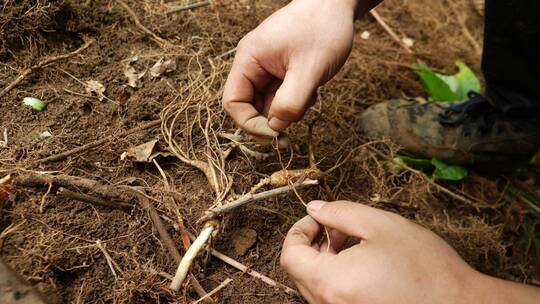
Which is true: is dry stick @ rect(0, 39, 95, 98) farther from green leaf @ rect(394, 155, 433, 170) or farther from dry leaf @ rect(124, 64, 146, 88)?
green leaf @ rect(394, 155, 433, 170)

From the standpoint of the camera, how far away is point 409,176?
174 centimetres

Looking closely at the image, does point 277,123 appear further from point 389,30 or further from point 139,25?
point 389,30

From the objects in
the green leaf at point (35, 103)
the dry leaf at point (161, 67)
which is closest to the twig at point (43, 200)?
the green leaf at point (35, 103)

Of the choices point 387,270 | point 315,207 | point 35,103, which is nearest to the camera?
point 387,270

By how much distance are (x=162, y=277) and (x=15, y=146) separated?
578 mm

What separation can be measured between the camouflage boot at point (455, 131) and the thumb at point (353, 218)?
83 centimetres

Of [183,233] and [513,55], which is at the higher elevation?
[513,55]

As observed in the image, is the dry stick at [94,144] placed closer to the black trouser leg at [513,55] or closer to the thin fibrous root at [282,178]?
the thin fibrous root at [282,178]

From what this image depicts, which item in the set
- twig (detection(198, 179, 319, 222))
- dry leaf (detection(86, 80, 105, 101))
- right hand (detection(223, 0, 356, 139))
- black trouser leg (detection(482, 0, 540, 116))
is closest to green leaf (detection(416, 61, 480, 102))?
black trouser leg (detection(482, 0, 540, 116))

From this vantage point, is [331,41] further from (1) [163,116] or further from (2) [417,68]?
(2) [417,68]

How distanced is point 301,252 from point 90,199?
24.0 inches

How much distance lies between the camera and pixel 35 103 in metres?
1.39

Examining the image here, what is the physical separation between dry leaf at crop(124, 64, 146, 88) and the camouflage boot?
2.93 ft

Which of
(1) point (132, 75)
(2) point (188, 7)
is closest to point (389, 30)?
(2) point (188, 7)
